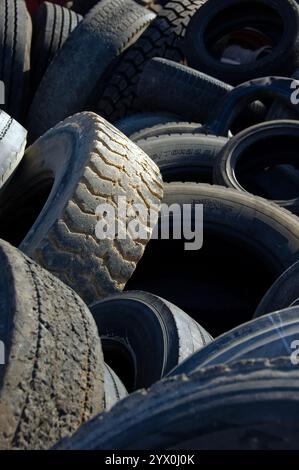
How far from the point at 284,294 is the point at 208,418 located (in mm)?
1030

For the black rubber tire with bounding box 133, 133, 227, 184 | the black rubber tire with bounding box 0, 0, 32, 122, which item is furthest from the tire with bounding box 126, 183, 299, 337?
the black rubber tire with bounding box 0, 0, 32, 122

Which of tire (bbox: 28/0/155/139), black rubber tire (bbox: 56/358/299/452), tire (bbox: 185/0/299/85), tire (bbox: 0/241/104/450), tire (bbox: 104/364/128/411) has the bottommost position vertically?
tire (bbox: 104/364/128/411)

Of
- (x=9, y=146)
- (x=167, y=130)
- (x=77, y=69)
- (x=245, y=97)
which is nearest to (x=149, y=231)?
(x=9, y=146)

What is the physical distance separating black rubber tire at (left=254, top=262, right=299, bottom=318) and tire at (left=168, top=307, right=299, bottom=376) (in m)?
0.32

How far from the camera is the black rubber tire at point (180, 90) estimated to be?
3717mm

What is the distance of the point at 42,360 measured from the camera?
140 cm

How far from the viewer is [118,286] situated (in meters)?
2.24

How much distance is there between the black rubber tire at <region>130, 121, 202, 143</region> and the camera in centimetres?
339

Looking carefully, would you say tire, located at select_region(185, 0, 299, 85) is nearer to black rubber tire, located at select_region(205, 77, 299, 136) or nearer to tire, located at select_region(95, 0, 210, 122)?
tire, located at select_region(95, 0, 210, 122)

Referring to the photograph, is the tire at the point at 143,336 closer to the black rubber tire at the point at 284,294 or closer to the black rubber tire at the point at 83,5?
the black rubber tire at the point at 284,294

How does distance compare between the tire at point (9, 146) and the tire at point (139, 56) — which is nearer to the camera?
the tire at point (9, 146)

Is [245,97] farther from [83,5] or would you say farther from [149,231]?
[83,5]

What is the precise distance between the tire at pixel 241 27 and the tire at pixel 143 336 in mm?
2200

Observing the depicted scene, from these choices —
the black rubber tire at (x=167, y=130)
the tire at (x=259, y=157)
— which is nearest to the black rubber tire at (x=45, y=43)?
→ the black rubber tire at (x=167, y=130)
